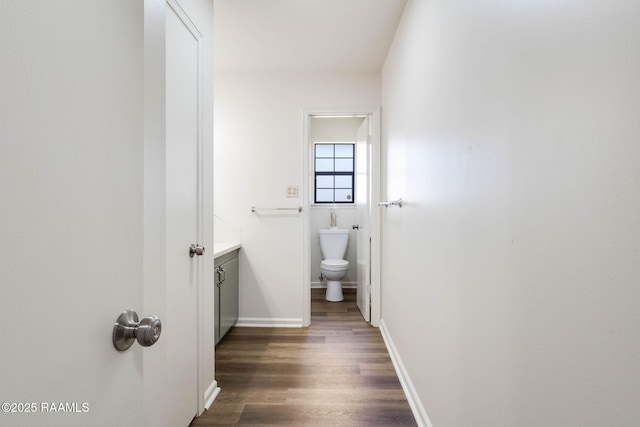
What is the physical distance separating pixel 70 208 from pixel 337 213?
4.08 metres

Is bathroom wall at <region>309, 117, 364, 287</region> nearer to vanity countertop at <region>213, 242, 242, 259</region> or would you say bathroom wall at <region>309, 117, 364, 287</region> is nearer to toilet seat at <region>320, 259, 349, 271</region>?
toilet seat at <region>320, 259, 349, 271</region>

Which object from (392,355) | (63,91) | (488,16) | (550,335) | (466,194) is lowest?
(392,355)

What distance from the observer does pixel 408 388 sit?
73.2 inches

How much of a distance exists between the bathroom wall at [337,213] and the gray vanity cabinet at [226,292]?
1.67m

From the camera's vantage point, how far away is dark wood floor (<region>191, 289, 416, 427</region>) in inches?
66.6

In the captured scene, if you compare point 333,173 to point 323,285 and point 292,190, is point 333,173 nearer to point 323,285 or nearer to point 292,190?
point 323,285

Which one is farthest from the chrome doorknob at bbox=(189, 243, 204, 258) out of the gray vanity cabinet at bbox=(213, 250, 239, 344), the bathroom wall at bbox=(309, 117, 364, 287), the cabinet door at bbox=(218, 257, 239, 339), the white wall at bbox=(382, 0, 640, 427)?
the bathroom wall at bbox=(309, 117, 364, 287)

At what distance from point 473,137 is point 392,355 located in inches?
72.4

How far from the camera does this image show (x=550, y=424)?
662 mm

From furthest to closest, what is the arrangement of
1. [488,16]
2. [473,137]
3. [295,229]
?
[295,229] → [473,137] → [488,16]

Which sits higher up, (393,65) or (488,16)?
(393,65)

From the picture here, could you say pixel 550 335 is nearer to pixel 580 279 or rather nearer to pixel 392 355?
pixel 580 279

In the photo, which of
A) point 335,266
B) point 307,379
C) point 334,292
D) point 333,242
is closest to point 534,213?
point 307,379

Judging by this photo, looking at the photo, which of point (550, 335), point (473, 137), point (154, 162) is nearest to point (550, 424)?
point (550, 335)
